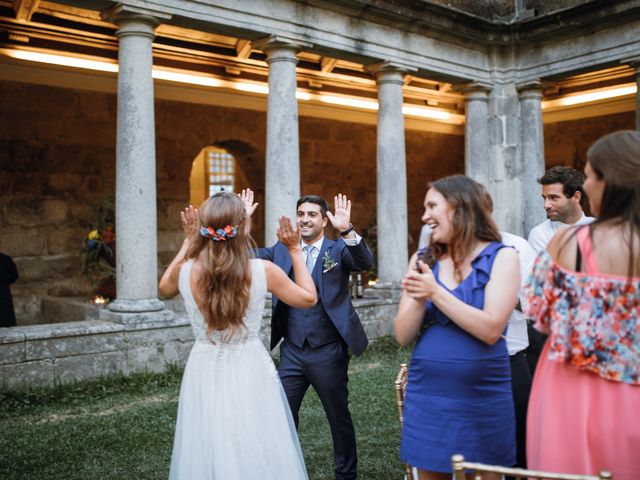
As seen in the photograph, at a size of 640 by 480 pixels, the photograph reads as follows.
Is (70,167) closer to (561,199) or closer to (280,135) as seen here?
(280,135)

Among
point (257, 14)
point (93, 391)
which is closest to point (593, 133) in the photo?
point (257, 14)

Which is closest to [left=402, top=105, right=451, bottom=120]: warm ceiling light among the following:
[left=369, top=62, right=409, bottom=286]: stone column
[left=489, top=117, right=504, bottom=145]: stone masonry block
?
[left=489, top=117, right=504, bottom=145]: stone masonry block

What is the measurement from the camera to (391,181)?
33.6ft

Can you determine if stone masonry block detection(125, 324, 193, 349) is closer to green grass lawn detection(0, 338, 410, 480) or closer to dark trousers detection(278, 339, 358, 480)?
green grass lawn detection(0, 338, 410, 480)

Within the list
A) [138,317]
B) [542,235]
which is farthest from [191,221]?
[138,317]

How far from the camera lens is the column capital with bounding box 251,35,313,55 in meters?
8.83

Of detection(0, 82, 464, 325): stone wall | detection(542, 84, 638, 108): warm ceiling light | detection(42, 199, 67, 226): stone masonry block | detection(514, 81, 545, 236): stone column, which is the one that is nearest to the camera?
detection(0, 82, 464, 325): stone wall

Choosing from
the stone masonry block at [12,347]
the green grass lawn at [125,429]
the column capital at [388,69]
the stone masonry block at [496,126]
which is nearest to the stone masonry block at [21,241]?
the stone masonry block at [12,347]

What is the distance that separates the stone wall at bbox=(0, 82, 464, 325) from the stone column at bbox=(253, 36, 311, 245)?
11.8 feet

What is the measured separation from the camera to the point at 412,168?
52.3ft

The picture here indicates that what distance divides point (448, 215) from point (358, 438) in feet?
10.7

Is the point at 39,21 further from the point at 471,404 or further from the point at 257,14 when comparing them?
the point at 471,404

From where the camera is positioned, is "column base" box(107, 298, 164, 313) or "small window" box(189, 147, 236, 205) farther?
"small window" box(189, 147, 236, 205)

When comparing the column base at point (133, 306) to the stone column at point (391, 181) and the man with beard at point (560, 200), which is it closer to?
the stone column at point (391, 181)
